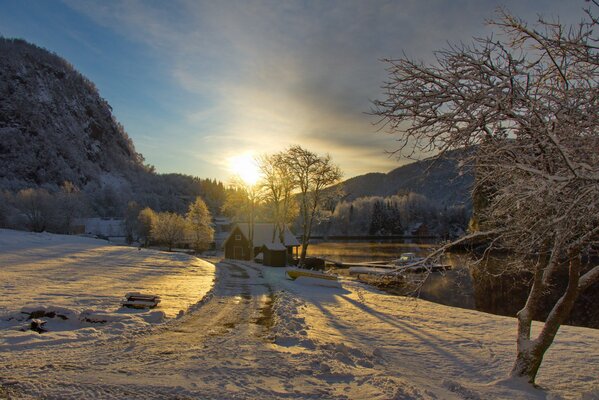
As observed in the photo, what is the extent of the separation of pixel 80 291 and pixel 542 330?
1936cm

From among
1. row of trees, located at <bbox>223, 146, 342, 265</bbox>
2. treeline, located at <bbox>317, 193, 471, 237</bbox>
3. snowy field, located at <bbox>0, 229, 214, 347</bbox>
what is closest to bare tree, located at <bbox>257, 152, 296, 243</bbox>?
row of trees, located at <bbox>223, 146, 342, 265</bbox>

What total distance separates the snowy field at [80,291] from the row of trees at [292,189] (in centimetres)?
1604

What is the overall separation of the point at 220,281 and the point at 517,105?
24492 millimetres

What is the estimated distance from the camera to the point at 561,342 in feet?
50.4

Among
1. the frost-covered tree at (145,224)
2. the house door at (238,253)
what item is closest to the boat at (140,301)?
the house door at (238,253)

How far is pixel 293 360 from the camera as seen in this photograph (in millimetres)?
9672

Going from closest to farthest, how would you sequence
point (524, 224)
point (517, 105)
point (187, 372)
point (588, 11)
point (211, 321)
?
1. point (588, 11)
2. point (517, 105)
3. point (524, 224)
4. point (187, 372)
5. point (211, 321)

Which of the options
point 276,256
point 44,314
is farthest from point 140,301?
point 276,256

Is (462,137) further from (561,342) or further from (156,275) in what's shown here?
(156,275)

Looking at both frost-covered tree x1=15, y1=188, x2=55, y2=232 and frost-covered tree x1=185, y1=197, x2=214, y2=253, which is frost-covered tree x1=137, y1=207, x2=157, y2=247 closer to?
frost-covered tree x1=185, y1=197, x2=214, y2=253

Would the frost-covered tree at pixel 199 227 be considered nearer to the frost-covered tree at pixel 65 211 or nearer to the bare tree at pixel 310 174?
the frost-covered tree at pixel 65 211

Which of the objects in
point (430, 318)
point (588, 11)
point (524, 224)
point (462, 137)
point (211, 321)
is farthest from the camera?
point (430, 318)

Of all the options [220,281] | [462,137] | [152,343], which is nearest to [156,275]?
[220,281]

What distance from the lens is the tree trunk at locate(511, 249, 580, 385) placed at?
28.7 ft
